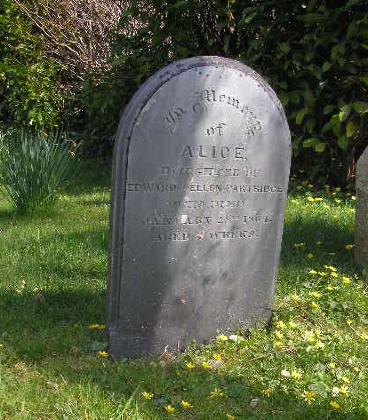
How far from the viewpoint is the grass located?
292 cm

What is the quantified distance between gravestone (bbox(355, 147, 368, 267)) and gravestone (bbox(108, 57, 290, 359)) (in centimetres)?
102

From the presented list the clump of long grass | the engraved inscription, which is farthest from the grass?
the engraved inscription

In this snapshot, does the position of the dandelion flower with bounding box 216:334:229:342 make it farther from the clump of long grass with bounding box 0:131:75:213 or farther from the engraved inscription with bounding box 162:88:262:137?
the clump of long grass with bounding box 0:131:75:213

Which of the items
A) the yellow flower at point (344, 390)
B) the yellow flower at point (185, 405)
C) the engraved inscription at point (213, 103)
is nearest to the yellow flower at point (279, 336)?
the yellow flower at point (344, 390)

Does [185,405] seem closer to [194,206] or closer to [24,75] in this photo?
[194,206]

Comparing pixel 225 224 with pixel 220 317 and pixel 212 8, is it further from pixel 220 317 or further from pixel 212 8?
pixel 212 8

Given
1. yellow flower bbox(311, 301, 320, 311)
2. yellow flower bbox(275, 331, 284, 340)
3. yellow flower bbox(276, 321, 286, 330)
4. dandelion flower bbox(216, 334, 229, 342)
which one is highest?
yellow flower bbox(311, 301, 320, 311)

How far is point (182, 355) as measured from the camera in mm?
3463

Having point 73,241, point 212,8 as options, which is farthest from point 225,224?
point 212,8

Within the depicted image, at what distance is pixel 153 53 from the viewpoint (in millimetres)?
8180

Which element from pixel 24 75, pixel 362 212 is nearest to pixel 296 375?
pixel 362 212

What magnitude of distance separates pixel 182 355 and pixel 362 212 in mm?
A: 1780

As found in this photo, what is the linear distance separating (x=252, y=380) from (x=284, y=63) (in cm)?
466

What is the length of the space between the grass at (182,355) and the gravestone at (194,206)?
19 cm
